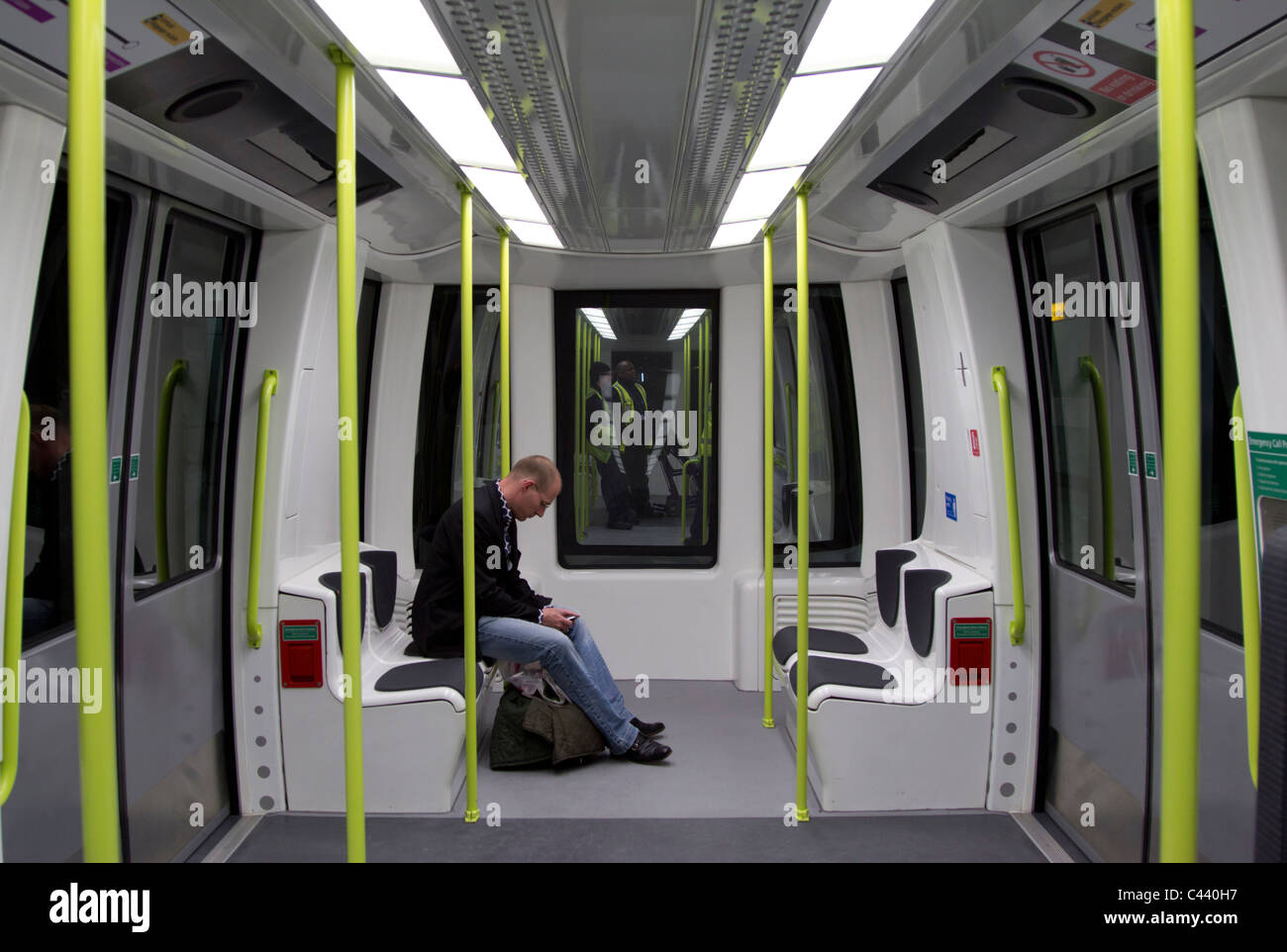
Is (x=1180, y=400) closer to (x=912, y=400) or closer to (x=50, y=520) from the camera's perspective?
(x=50, y=520)

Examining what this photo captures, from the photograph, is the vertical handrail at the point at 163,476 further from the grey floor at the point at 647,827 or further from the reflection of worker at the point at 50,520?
the grey floor at the point at 647,827

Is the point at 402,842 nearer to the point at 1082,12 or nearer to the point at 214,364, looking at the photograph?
the point at 214,364

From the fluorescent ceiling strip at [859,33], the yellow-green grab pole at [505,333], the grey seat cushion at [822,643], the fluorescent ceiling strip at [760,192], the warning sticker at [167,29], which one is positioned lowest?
the grey seat cushion at [822,643]

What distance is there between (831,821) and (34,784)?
9.46ft

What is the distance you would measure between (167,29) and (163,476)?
75.4 inches

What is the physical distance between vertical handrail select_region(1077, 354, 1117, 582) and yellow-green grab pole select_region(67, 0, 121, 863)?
339 centimetres

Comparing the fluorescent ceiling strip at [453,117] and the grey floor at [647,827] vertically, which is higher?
the fluorescent ceiling strip at [453,117]

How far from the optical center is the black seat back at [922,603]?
405 cm

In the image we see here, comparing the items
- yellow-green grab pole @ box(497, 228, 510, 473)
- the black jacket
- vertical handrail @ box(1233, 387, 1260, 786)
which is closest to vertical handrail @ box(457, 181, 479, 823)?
the black jacket

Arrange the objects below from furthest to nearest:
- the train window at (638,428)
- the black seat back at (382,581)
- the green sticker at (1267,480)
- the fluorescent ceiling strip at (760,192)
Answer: the train window at (638,428) → the black seat back at (382,581) → the fluorescent ceiling strip at (760,192) → the green sticker at (1267,480)

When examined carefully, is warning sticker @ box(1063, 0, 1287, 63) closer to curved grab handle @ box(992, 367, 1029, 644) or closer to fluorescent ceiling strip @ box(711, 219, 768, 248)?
curved grab handle @ box(992, 367, 1029, 644)

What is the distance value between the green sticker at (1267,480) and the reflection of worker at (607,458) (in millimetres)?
4225

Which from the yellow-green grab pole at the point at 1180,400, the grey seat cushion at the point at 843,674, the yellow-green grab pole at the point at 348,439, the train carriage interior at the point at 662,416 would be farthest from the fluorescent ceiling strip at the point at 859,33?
the grey seat cushion at the point at 843,674

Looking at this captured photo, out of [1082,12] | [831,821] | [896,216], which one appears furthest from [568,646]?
[1082,12]
